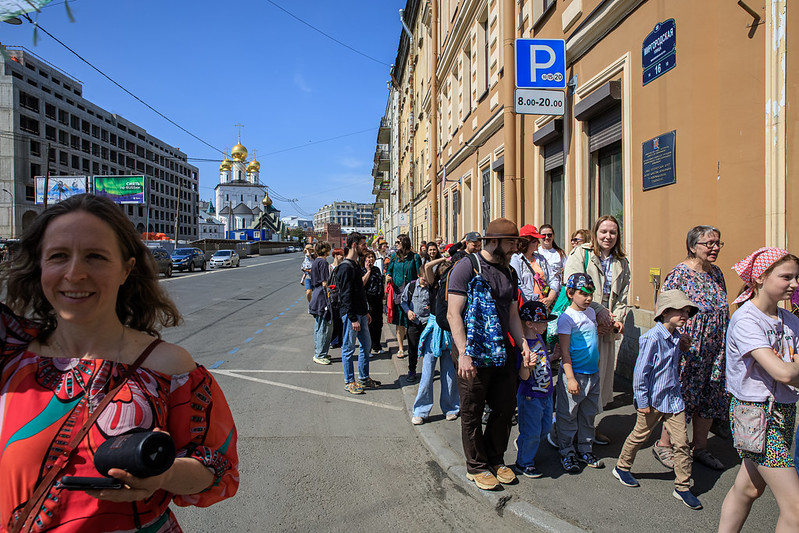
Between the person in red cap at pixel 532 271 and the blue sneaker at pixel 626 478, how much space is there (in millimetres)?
1960

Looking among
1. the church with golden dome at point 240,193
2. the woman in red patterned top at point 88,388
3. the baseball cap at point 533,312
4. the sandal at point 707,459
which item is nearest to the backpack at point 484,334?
the baseball cap at point 533,312

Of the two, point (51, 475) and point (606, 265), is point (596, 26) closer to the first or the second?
point (606, 265)

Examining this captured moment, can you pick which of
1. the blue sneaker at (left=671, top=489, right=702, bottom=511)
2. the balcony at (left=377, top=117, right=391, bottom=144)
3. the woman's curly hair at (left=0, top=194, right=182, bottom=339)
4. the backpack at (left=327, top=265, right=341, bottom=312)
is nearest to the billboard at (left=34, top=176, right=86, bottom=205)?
the balcony at (left=377, top=117, right=391, bottom=144)

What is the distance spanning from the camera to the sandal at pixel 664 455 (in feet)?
13.0

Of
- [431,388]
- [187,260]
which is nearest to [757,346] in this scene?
[431,388]

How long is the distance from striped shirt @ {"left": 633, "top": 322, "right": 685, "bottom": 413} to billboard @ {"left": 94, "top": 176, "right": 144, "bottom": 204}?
46962mm

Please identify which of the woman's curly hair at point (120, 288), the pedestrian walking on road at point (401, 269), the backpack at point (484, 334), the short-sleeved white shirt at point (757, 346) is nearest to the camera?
the woman's curly hair at point (120, 288)

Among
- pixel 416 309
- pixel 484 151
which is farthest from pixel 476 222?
pixel 416 309

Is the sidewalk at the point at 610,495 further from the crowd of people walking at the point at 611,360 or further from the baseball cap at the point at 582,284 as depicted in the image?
the baseball cap at the point at 582,284

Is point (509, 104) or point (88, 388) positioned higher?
point (509, 104)

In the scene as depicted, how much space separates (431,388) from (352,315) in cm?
156

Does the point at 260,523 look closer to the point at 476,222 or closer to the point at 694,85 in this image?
the point at 694,85

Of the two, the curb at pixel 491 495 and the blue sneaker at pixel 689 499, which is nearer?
the curb at pixel 491 495

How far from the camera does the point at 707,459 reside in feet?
13.0
